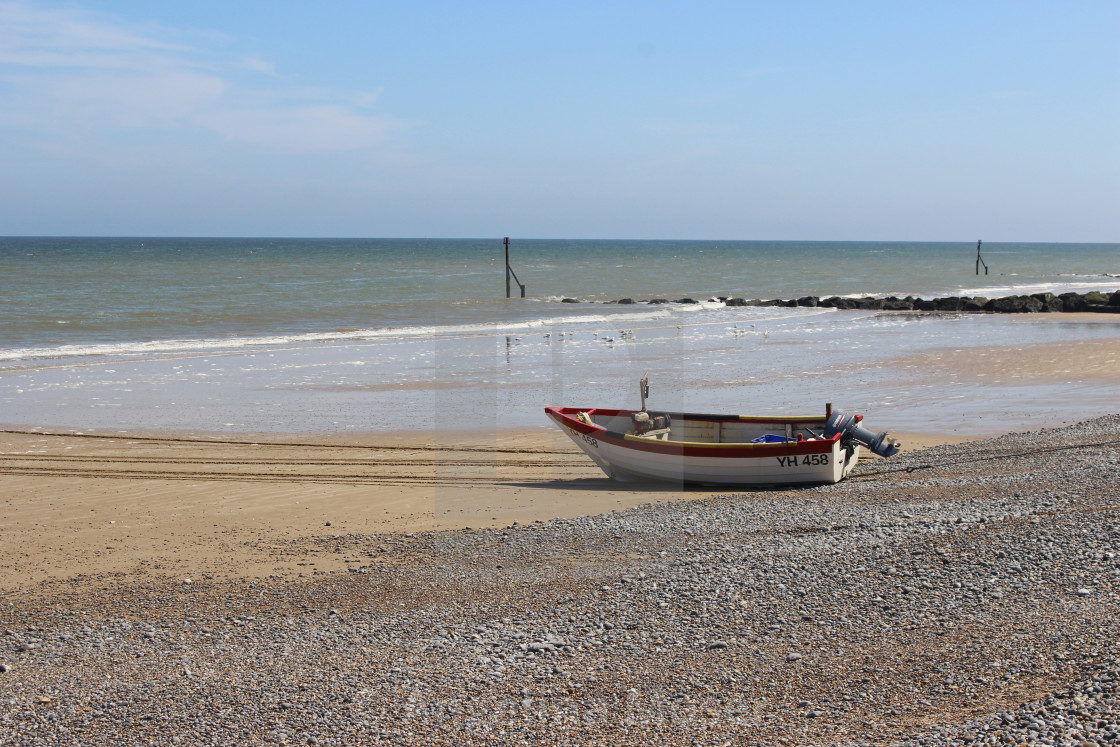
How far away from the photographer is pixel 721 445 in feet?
37.0

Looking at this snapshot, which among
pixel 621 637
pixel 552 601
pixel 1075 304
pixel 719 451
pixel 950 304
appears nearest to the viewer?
pixel 621 637

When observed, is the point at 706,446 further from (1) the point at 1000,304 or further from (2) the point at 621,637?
(1) the point at 1000,304

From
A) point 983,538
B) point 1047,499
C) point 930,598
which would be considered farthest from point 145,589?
point 1047,499

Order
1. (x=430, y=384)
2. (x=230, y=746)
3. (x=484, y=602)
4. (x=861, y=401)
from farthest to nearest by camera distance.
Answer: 1. (x=430, y=384)
2. (x=861, y=401)
3. (x=484, y=602)
4. (x=230, y=746)

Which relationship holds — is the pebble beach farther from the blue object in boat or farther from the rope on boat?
the blue object in boat

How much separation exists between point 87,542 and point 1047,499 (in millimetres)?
9516

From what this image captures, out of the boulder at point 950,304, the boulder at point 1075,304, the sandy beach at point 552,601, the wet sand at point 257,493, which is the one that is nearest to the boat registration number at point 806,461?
the sandy beach at point 552,601

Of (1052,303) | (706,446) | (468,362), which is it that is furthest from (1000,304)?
(706,446)

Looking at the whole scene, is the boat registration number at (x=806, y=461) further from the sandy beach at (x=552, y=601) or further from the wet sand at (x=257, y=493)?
the wet sand at (x=257, y=493)

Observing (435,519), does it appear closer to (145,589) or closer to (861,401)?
(145,589)

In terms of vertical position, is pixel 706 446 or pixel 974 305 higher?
pixel 974 305

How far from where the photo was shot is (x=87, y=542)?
9.43 meters

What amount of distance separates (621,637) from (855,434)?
625 cm

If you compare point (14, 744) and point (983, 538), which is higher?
point (983, 538)
